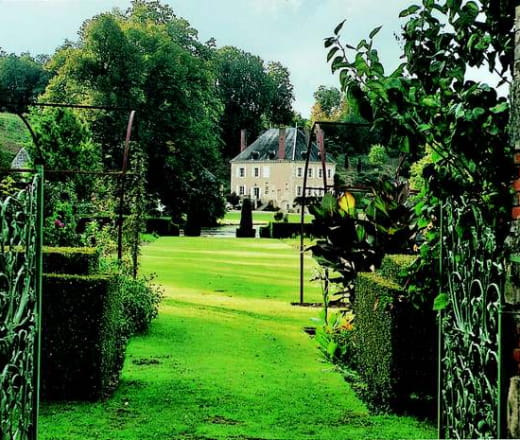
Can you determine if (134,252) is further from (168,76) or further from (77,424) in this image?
(168,76)

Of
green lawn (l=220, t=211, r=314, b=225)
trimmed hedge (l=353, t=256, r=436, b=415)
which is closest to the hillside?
green lawn (l=220, t=211, r=314, b=225)

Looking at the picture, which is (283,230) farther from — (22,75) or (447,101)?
(22,75)

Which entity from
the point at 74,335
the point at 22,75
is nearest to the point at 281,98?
the point at 22,75

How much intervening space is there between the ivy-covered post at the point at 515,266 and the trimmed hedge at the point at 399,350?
2.06 metres

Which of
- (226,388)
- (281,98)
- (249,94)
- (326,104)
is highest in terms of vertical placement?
(281,98)

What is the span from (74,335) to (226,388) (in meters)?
1.61

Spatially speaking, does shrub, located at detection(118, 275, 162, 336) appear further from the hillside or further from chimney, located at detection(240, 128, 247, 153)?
chimney, located at detection(240, 128, 247, 153)

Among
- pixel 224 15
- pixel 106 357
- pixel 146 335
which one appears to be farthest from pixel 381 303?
pixel 224 15

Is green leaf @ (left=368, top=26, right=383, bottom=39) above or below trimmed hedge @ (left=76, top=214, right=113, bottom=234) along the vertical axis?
above

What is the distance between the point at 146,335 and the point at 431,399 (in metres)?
4.52

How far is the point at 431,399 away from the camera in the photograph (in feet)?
20.8

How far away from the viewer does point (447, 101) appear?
4.19m

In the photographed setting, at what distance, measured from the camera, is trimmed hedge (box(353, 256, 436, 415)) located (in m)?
6.10

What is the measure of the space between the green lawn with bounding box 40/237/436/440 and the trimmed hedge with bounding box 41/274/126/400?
177 millimetres
